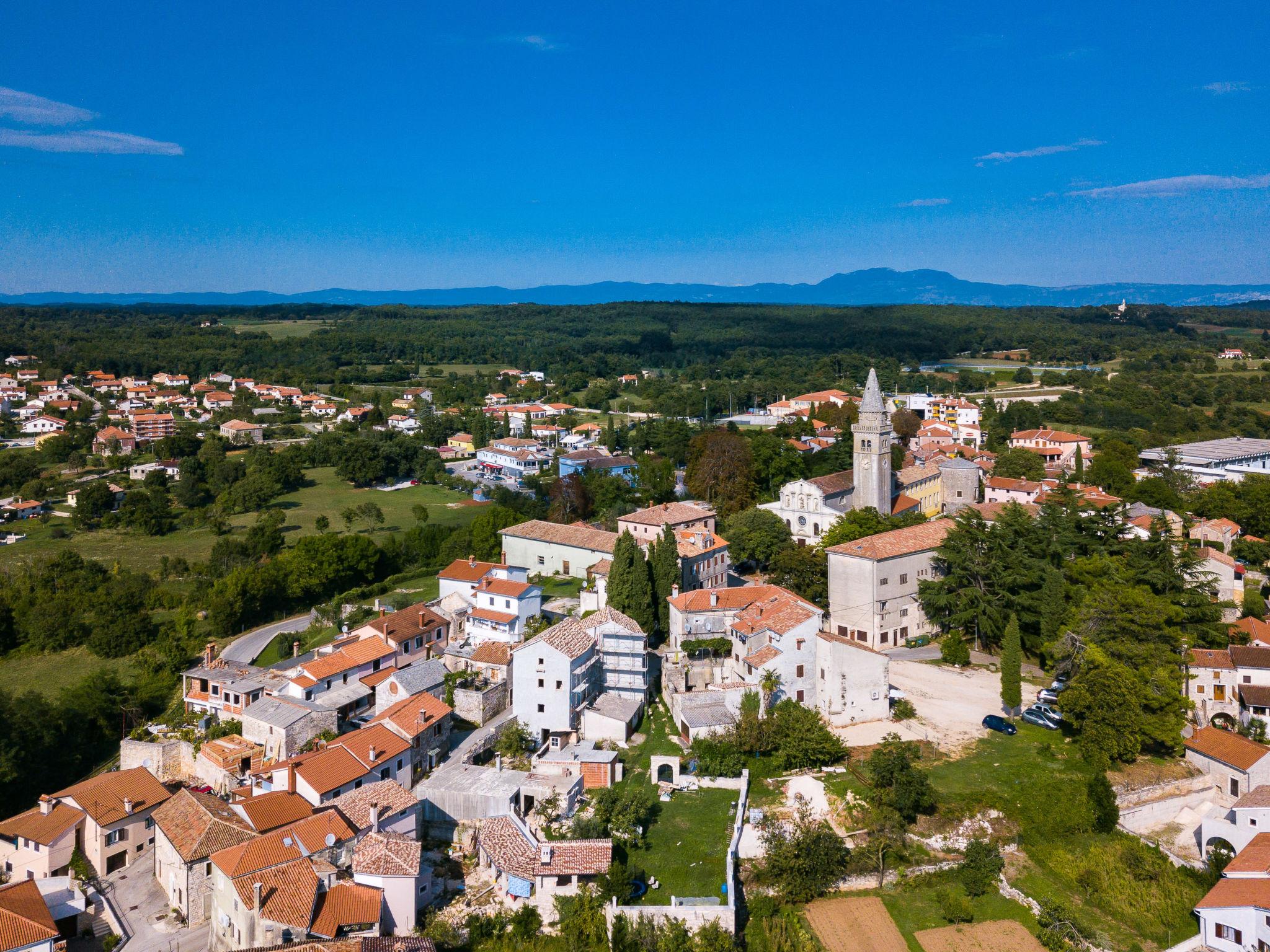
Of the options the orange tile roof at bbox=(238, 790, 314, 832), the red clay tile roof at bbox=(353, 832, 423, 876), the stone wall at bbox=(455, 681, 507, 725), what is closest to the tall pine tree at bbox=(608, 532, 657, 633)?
the stone wall at bbox=(455, 681, 507, 725)

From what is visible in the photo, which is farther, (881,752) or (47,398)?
(47,398)

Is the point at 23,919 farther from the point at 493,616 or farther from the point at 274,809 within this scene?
the point at 493,616

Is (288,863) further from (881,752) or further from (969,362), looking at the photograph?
(969,362)

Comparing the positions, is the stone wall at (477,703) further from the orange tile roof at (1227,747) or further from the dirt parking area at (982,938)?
the orange tile roof at (1227,747)

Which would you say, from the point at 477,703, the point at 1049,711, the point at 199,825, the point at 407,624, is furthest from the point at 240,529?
the point at 1049,711

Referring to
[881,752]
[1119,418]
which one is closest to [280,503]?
[881,752]
